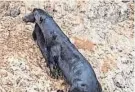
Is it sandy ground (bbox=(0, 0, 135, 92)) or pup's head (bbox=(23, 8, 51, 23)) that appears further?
pup's head (bbox=(23, 8, 51, 23))

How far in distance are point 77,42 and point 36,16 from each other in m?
0.54

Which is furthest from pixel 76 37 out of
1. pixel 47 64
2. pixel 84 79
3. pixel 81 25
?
pixel 84 79

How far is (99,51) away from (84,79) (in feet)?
2.63

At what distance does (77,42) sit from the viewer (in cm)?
452

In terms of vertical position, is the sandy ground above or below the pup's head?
below

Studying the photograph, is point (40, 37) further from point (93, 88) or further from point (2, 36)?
point (93, 88)

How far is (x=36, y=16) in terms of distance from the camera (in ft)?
14.9

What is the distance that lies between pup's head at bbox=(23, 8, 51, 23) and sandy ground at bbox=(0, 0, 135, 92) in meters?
0.07

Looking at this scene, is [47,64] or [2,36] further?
[2,36]

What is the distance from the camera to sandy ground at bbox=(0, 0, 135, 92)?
3969 mm

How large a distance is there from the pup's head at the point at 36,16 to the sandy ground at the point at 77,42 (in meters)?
0.07

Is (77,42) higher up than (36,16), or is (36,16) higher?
(36,16)

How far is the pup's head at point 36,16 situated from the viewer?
4477 millimetres

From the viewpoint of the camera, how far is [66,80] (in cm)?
392
